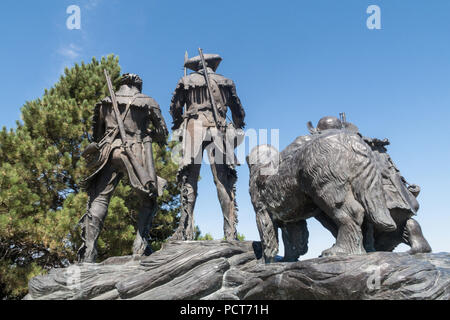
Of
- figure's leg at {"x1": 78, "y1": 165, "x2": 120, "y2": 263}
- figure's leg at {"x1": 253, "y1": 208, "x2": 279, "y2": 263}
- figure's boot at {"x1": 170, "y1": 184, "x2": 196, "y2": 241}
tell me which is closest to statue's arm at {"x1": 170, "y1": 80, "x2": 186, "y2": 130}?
figure's boot at {"x1": 170, "y1": 184, "x2": 196, "y2": 241}

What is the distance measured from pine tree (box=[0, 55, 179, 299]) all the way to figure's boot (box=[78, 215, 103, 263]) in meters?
3.60

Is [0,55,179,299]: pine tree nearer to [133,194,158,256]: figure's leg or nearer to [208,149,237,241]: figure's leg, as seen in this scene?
[133,194,158,256]: figure's leg

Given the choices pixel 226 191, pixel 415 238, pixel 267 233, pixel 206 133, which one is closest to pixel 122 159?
pixel 206 133

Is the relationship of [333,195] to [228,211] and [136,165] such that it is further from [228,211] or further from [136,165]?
[136,165]

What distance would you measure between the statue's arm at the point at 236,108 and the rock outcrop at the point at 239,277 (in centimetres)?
202

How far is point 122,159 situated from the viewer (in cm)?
521

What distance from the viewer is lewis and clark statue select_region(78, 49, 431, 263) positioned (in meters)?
3.38

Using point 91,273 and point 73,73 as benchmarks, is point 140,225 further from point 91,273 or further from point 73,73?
point 73,73

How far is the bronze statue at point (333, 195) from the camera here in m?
3.35

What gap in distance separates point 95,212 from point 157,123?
1.39 metres

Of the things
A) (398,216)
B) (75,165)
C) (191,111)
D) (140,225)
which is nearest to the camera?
(398,216)
